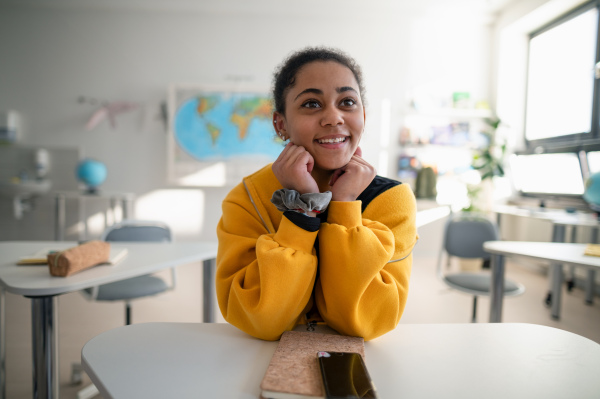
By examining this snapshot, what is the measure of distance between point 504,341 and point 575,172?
3737 millimetres

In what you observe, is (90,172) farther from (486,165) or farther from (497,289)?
(486,165)

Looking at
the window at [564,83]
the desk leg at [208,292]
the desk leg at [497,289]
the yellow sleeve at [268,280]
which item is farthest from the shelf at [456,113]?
the yellow sleeve at [268,280]

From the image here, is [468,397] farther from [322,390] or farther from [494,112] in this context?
[494,112]

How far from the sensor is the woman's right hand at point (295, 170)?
0.83 metres

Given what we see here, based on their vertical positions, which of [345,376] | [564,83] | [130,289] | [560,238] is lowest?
[130,289]

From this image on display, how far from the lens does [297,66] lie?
94cm

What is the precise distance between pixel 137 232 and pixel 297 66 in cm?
174

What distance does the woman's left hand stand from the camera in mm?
838

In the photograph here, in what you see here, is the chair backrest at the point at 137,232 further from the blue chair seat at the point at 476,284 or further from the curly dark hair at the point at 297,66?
the blue chair seat at the point at 476,284

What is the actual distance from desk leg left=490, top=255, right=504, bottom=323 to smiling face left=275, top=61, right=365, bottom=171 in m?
1.34

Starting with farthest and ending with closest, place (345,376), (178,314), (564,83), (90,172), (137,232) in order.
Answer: (90,172), (564,83), (178,314), (137,232), (345,376)

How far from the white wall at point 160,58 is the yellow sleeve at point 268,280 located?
4.13 m

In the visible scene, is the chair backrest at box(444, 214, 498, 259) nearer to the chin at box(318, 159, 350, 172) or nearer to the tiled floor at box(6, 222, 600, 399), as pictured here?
the tiled floor at box(6, 222, 600, 399)

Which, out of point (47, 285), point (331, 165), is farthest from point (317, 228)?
point (47, 285)
